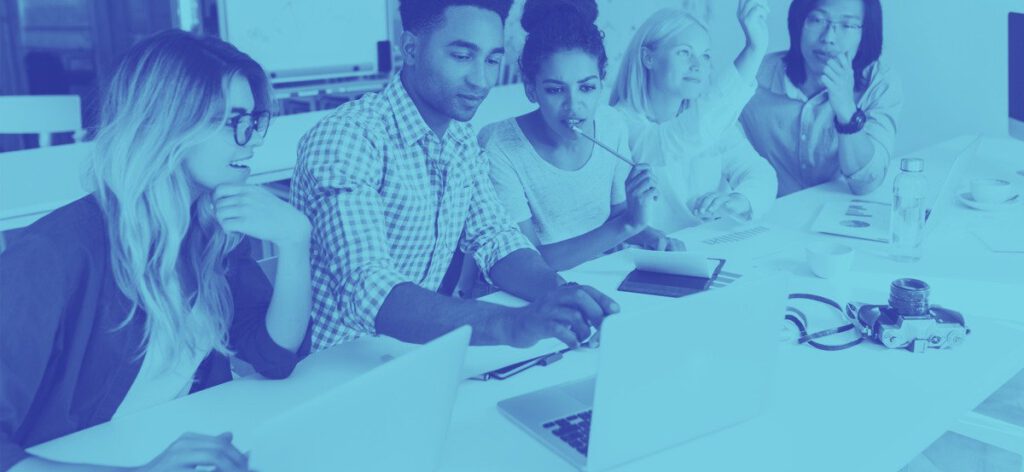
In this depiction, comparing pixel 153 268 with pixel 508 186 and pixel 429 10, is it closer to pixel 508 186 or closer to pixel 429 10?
pixel 429 10

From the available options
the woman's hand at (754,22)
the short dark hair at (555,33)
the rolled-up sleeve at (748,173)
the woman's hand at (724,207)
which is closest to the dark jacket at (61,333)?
the short dark hair at (555,33)

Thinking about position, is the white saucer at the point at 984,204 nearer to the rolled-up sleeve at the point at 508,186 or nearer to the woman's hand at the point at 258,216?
the rolled-up sleeve at the point at 508,186

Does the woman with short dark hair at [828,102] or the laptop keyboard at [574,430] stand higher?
the woman with short dark hair at [828,102]

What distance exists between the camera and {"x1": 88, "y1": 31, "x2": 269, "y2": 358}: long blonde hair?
1.17 meters

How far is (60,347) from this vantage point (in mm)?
1108

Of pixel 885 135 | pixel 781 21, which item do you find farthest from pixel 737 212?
pixel 781 21

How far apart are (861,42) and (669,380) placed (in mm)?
1946

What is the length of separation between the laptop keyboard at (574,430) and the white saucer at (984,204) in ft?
5.05

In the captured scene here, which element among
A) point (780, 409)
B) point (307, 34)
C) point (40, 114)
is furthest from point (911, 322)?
point (307, 34)

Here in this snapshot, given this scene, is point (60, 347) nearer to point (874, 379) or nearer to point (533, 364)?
point (533, 364)

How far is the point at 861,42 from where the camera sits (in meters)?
2.68

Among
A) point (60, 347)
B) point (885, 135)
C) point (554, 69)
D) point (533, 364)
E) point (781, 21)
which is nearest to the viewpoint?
point (60, 347)

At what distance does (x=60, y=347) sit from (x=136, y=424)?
5.5 inches

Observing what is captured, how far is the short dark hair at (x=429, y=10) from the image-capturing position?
1.69 meters
